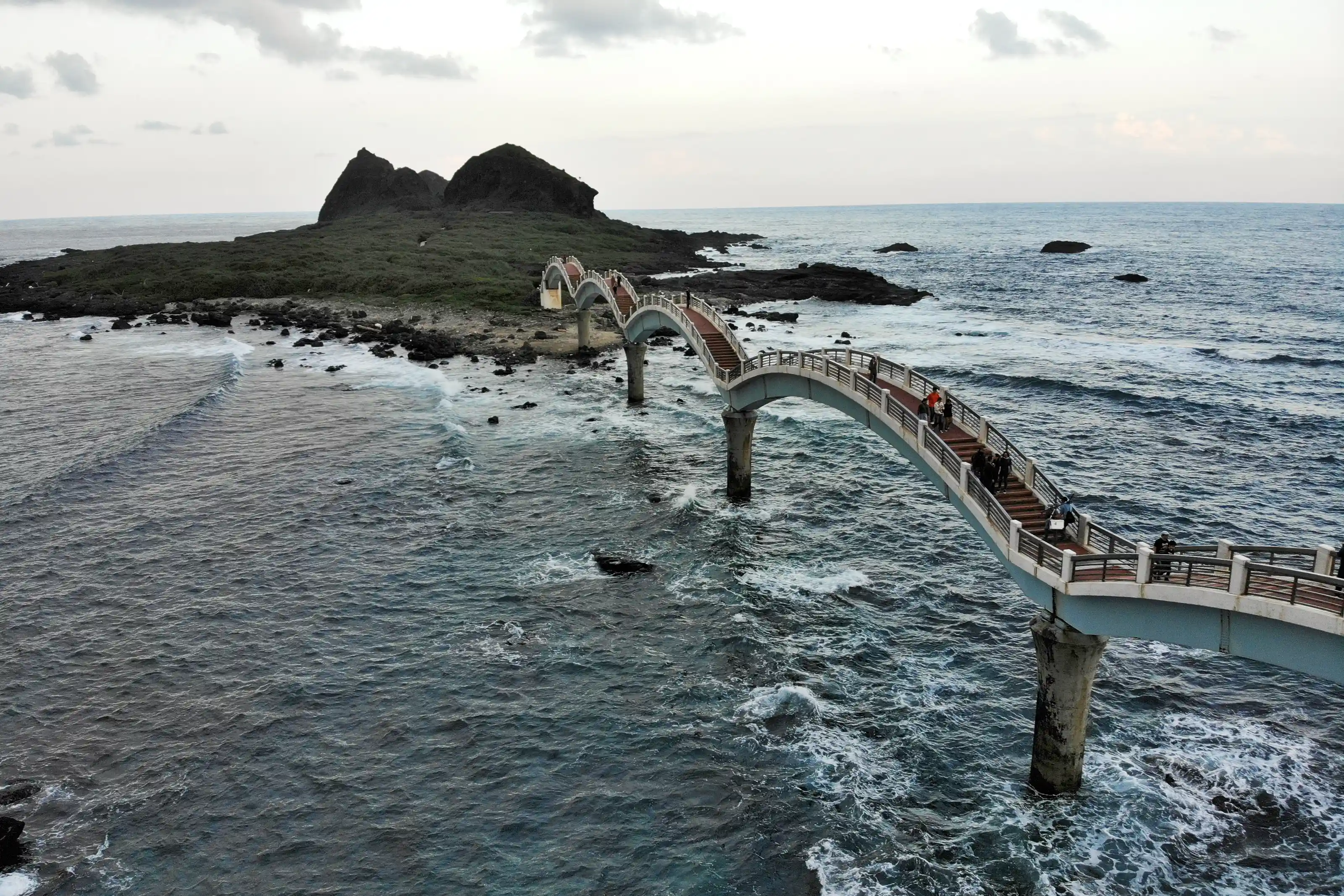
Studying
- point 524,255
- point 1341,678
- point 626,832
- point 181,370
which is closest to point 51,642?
point 626,832

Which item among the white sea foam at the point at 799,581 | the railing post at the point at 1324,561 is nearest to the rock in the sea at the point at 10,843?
the white sea foam at the point at 799,581

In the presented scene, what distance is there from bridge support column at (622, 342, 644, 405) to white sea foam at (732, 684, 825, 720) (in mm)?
38836

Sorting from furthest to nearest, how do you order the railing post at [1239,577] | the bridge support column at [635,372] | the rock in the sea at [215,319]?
the rock in the sea at [215,319]
the bridge support column at [635,372]
the railing post at [1239,577]

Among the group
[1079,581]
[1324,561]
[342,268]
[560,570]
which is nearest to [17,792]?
[560,570]

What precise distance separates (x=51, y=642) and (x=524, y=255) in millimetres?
120821

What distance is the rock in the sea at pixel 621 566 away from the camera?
130ft

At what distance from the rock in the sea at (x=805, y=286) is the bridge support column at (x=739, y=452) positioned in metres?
76.8

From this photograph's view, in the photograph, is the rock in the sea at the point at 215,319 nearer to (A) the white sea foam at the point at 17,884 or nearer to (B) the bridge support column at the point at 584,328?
(B) the bridge support column at the point at 584,328

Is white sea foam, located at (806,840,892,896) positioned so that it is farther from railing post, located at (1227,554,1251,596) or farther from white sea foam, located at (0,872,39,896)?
white sea foam, located at (0,872,39,896)

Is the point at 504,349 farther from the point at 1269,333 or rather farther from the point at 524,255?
the point at 1269,333

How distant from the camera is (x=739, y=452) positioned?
4741cm

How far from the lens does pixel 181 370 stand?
80.1 m

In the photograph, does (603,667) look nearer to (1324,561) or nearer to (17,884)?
(17,884)

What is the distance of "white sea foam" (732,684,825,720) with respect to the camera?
1146 inches
